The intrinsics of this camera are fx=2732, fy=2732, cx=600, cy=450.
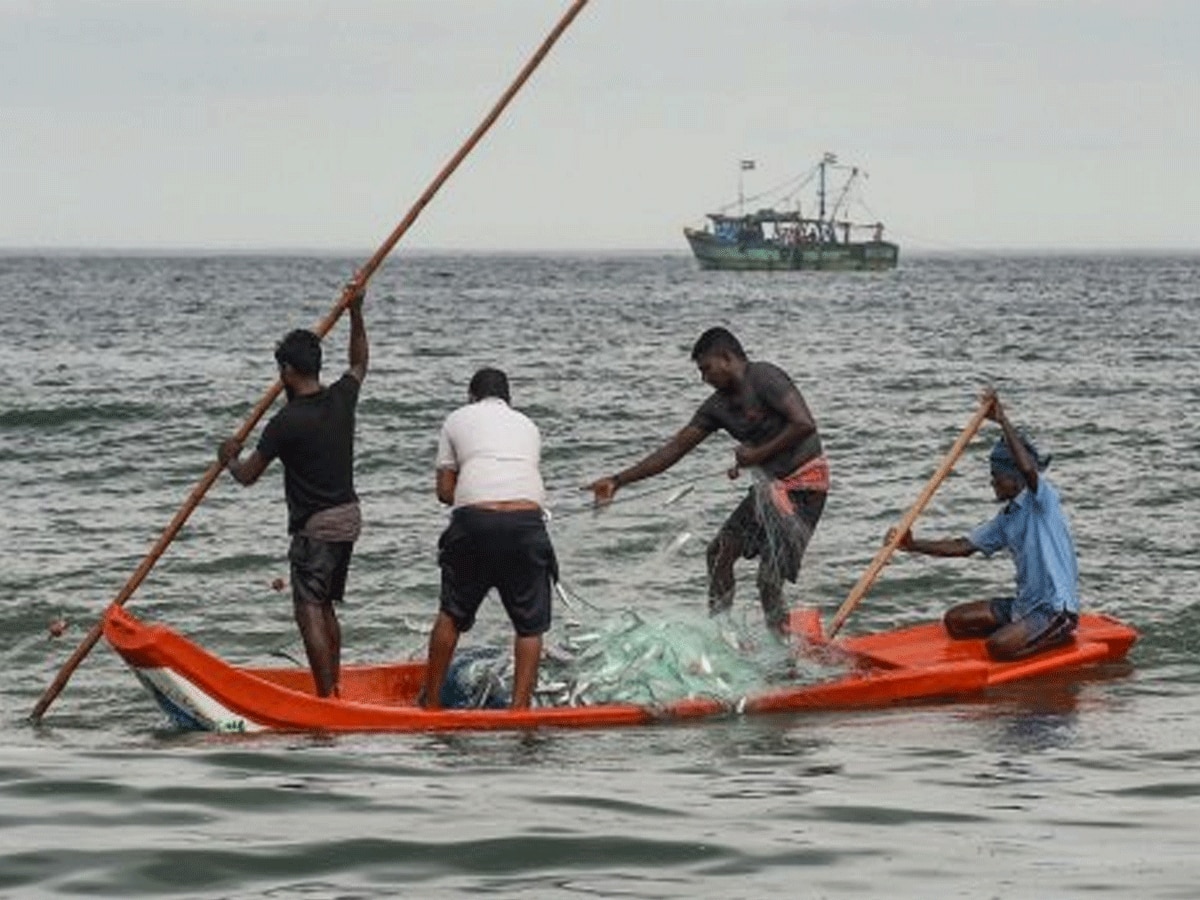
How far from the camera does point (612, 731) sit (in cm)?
1266

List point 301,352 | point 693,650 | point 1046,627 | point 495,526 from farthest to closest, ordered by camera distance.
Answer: point 1046,627, point 693,650, point 495,526, point 301,352

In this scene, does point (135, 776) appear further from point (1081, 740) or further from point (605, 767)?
point (1081, 740)

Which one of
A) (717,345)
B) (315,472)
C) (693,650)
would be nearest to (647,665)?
(693,650)

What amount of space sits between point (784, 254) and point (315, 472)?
133 m

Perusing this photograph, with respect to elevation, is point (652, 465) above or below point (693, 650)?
above

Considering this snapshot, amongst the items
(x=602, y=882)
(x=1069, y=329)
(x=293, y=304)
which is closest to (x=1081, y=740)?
(x=602, y=882)

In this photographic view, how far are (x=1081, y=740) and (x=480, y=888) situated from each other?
453 cm

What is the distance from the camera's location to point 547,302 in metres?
97.8

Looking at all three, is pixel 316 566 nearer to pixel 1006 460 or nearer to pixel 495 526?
pixel 495 526

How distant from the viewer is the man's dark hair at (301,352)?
487 inches

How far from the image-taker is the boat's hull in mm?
144625

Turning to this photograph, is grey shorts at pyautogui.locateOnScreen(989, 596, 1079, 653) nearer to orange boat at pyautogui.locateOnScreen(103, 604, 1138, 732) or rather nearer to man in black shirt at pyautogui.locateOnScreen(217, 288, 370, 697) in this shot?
orange boat at pyautogui.locateOnScreen(103, 604, 1138, 732)

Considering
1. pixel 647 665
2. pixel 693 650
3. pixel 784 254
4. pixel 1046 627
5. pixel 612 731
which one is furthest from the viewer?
pixel 784 254

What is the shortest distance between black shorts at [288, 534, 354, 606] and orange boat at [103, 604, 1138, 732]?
466mm
